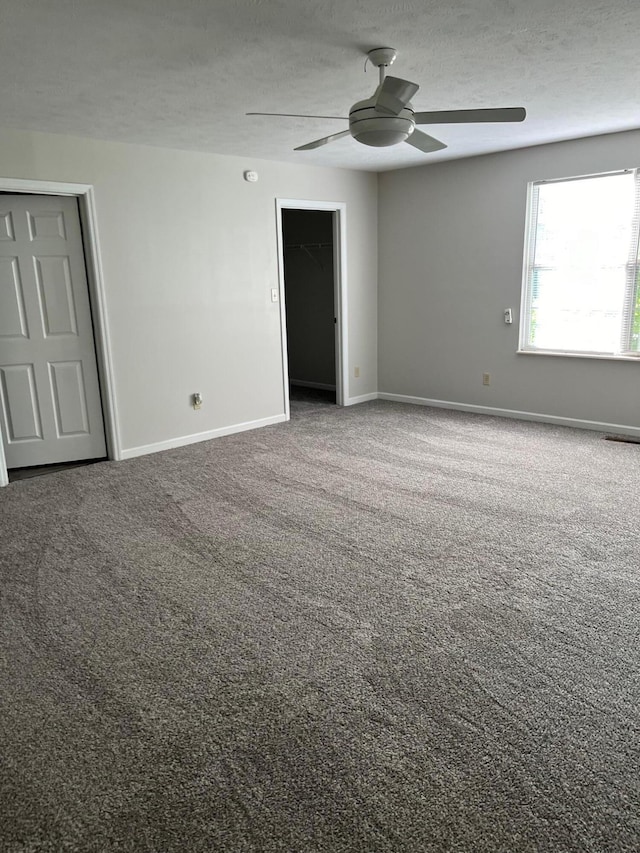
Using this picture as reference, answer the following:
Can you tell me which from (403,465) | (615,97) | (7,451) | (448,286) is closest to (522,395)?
(448,286)

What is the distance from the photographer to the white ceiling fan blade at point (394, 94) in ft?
8.88

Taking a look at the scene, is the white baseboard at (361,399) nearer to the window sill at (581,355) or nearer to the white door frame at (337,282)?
the white door frame at (337,282)

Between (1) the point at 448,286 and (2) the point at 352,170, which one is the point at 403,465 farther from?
(2) the point at 352,170

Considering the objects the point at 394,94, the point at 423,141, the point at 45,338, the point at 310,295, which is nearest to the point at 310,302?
the point at 310,295

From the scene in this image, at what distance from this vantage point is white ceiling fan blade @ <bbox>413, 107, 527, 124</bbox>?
2959 millimetres

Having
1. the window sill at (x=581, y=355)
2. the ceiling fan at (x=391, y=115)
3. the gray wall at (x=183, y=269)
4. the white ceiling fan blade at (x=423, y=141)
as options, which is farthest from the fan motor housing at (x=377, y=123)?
the window sill at (x=581, y=355)

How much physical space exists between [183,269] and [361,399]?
2632 millimetres

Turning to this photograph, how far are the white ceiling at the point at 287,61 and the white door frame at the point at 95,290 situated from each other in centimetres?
38

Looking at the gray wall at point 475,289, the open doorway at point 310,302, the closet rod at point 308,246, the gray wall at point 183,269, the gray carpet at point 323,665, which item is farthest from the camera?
the open doorway at point 310,302

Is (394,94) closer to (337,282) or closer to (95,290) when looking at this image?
(95,290)

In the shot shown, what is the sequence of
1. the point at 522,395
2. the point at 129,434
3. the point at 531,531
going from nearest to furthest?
the point at 531,531 → the point at 129,434 → the point at 522,395

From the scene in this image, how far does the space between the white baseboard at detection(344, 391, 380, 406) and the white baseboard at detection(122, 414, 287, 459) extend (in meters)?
0.95

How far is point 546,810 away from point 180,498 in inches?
116

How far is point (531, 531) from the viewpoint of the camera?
344 centimetres
